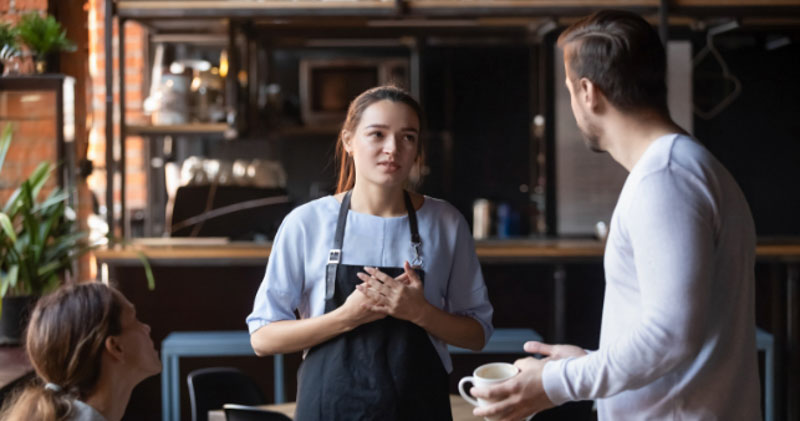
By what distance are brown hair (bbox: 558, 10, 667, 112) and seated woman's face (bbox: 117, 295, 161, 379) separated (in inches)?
38.8

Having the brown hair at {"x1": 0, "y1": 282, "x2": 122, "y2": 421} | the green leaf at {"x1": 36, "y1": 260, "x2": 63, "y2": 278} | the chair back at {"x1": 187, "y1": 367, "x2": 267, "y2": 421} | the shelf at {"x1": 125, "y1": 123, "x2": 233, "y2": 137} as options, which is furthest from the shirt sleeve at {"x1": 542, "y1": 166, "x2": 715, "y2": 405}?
the shelf at {"x1": 125, "y1": 123, "x2": 233, "y2": 137}

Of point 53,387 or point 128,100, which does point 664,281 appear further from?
point 128,100

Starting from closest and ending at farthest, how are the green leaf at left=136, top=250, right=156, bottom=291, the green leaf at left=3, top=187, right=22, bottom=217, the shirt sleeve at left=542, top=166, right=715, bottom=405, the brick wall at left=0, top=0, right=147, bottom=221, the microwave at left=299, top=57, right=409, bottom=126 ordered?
the shirt sleeve at left=542, top=166, right=715, bottom=405
the green leaf at left=3, top=187, right=22, bottom=217
the green leaf at left=136, top=250, right=156, bottom=291
the brick wall at left=0, top=0, right=147, bottom=221
the microwave at left=299, top=57, right=409, bottom=126

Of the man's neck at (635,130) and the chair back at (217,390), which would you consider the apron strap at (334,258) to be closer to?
the man's neck at (635,130)

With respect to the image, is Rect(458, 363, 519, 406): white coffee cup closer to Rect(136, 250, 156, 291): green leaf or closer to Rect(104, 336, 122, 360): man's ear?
Rect(104, 336, 122, 360): man's ear

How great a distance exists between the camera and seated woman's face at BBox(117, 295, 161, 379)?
5.32 feet

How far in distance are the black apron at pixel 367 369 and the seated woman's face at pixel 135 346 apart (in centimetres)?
33

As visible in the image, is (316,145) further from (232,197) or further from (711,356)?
(711,356)

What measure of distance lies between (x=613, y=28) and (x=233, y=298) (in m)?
2.63

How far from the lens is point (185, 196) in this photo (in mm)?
4203

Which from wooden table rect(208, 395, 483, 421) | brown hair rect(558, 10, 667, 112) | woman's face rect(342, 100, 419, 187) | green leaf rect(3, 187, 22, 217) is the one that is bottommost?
wooden table rect(208, 395, 483, 421)

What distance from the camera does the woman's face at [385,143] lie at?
1614mm

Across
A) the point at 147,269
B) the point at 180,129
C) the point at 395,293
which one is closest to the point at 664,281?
the point at 395,293

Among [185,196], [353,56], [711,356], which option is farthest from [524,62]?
[711,356]
